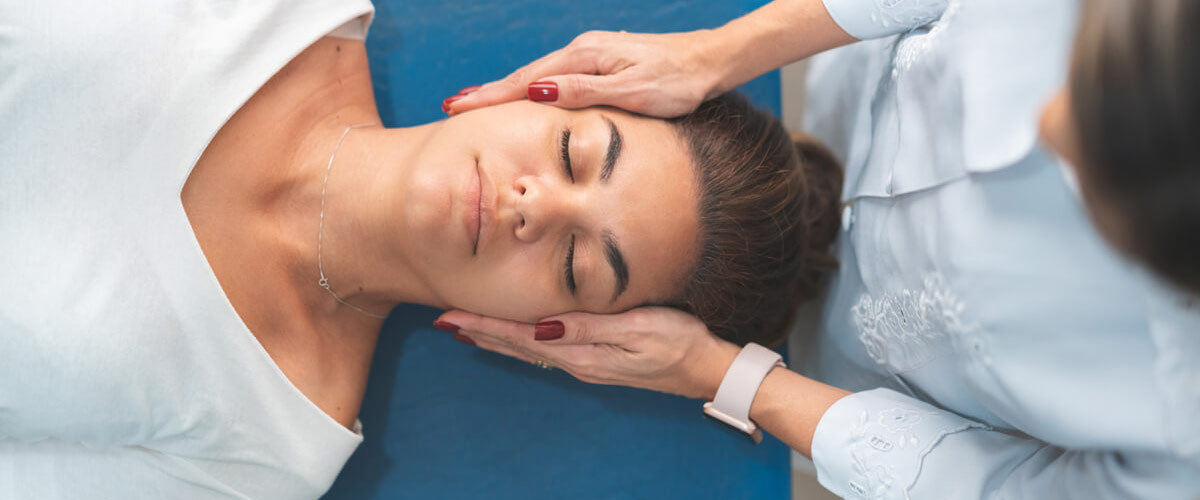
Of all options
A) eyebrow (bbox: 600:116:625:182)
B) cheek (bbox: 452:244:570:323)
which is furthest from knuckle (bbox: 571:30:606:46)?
cheek (bbox: 452:244:570:323)

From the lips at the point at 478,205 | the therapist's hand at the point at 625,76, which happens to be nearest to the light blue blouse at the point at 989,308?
the therapist's hand at the point at 625,76

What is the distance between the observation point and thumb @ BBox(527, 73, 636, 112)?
1346mm

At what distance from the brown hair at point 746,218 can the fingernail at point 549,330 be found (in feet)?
0.86

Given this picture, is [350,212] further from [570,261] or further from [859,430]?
[859,430]

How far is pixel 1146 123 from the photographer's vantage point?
2.04 ft

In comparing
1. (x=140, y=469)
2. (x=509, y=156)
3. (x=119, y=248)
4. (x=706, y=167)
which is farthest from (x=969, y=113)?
(x=140, y=469)

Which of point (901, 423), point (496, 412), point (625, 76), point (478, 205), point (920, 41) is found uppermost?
point (920, 41)

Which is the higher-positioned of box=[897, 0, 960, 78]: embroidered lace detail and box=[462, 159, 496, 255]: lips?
box=[897, 0, 960, 78]: embroidered lace detail

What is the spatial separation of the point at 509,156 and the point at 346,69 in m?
0.53

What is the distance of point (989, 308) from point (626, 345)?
0.67 metres

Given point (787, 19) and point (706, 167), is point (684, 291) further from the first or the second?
point (787, 19)

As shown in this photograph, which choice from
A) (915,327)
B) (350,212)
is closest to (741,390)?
(915,327)

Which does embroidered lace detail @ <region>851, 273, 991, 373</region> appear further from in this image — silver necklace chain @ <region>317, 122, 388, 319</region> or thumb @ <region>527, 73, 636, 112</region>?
silver necklace chain @ <region>317, 122, 388, 319</region>

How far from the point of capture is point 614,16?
1770 millimetres
